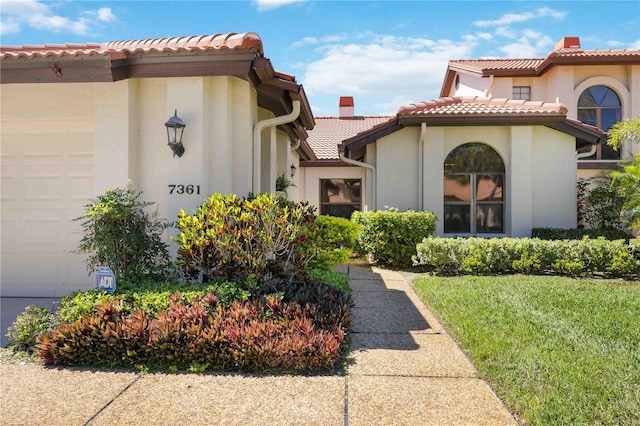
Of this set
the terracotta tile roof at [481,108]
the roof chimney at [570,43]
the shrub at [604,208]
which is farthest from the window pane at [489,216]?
the roof chimney at [570,43]

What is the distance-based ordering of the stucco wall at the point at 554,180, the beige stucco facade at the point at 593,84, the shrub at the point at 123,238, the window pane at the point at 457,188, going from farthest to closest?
the beige stucco facade at the point at 593,84, the window pane at the point at 457,188, the stucco wall at the point at 554,180, the shrub at the point at 123,238

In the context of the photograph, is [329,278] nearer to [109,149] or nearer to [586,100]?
[109,149]

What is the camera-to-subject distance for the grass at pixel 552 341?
131 inches

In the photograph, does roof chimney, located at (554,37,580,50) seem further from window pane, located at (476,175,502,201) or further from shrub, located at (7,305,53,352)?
shrub, located at (7,305,53,352)

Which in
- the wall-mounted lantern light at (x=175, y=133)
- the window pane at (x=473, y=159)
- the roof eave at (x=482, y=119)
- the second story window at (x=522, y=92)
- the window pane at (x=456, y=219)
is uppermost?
the second story window at (x=522, y=92)

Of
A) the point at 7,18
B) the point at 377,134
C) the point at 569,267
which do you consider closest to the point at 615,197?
the point at 569,267

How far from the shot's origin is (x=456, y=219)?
1195cm

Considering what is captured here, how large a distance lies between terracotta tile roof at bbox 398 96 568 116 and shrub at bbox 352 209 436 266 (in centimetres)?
275

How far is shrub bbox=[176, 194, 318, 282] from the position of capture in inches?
214

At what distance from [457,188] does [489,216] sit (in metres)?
Answer: 1.16

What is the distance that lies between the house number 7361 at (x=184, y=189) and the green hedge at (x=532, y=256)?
507 cm

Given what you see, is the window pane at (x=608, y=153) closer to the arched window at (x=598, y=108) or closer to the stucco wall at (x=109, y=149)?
the arched window at (x=598, y=108)

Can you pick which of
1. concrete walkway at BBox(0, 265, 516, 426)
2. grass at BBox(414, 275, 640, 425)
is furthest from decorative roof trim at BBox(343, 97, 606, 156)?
concrete walkway at BBox(0, 265, 516, 426)

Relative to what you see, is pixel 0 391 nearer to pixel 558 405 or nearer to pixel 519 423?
pixel 519 423
